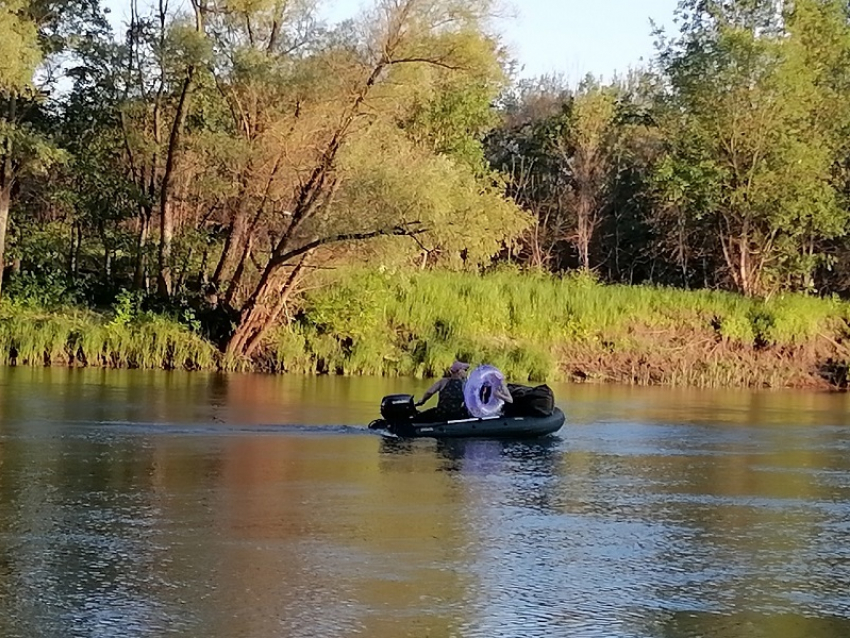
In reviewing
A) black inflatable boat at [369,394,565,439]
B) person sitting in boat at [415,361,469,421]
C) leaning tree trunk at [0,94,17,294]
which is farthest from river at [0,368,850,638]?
leaning tree trunk at [0,94,17,294]

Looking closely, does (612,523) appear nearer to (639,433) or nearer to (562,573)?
(562,573)

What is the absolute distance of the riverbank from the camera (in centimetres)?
3003

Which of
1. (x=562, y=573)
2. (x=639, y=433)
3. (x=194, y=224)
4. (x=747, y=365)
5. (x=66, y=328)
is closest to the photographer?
(x=562, y=573)

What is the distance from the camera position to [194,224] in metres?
33.2

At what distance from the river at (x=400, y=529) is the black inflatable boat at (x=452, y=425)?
11.1 inches

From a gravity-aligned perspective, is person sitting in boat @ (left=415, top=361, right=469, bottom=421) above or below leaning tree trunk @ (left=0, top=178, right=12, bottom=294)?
below

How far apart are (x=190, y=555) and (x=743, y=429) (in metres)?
13.2

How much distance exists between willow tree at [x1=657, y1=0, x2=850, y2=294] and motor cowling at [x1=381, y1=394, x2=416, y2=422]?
2158 centimetres


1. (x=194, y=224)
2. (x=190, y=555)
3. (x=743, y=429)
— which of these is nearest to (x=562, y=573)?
(x=190, y=555)

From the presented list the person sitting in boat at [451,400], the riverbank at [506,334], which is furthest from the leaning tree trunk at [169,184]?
the person sitting in boat at [451,400]

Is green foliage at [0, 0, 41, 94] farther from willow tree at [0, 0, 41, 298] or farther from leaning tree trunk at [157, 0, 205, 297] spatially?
leaning tree trunk at [157, 0, 205, 297]

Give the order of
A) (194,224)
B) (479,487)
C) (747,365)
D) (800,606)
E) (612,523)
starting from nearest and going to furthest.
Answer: (800,606) → (612,523) → (479,487) → (194,224) → (747,365)

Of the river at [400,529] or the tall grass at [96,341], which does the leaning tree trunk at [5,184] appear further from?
the river at [400,529]

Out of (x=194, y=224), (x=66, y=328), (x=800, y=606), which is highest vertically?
(x=194, y=224)
